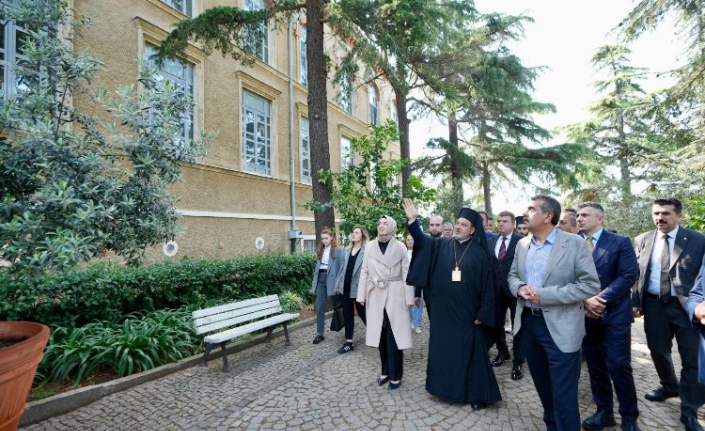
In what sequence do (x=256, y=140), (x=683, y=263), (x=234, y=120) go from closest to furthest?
(x=683, y=263) < (x=234, y=120) < (x=256, y=140)

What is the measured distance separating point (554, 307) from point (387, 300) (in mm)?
2106

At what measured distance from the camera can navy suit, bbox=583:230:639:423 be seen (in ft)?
10.8

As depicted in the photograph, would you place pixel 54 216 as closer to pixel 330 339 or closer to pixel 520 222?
pixel 330 339

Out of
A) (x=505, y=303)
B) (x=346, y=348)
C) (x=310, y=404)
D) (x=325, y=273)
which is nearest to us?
(x=310, y=404)

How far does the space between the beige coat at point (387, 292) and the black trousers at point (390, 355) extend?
2.6 inches

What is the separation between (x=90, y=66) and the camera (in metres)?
3.28

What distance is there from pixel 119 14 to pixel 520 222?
1048 centimetres

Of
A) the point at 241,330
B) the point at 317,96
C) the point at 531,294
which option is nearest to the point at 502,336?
the point at 531,294

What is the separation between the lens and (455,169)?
60.7 feet

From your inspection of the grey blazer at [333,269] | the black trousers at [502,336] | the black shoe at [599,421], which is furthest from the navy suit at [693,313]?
the grey blazer at [333,269]

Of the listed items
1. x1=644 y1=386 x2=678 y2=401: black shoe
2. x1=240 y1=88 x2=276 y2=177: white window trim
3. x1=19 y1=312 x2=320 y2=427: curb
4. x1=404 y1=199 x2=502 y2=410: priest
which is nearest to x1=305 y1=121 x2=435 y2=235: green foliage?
x1=404 y1=199 x2=502 y2=410: priest

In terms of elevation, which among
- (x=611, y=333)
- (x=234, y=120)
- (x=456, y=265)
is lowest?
(x=611, y=333)

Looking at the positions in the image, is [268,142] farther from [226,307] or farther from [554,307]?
[554,307]

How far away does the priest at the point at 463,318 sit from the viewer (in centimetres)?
380
